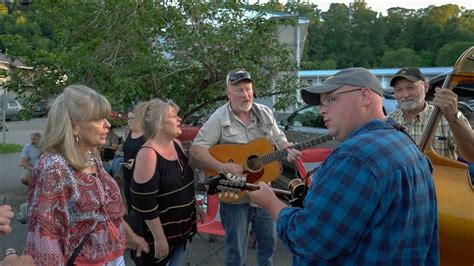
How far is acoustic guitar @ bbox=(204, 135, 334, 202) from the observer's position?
3.87 m

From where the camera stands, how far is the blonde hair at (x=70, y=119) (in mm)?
2199

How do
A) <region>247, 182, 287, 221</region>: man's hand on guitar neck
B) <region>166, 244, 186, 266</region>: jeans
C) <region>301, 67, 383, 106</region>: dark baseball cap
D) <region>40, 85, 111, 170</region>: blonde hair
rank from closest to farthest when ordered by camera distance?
<region>301, 67, 383, 106</region>: dark baseball cap → <region>247, 182, 287, 221</region>: man's hand on guitar neck → <region>40, 85, 111, 170</region>: blonde hair → <region>166, 244, 186, 266</region>: jeans

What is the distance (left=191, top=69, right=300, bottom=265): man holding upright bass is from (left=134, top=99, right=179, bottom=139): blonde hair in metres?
0.64

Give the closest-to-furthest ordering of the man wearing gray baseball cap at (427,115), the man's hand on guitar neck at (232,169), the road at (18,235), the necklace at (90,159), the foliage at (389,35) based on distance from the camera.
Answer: the necklace at (90,159)
the man wearing gray baseball cap at (427,115)
the man's hand on guitar neck at (232,169)
the road at (18,235)
the foliage at (389,35)

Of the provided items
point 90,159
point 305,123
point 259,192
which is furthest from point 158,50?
point 259,192

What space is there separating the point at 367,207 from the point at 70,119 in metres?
1.41

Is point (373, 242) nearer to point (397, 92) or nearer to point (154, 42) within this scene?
point (397, 92)

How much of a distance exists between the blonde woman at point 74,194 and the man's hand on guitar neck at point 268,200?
764 mm

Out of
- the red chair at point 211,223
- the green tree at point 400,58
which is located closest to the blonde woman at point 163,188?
the red chair at point 211,223

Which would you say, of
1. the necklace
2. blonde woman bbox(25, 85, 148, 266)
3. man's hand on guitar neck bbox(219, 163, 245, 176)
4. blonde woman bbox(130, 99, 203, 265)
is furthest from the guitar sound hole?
the necklace

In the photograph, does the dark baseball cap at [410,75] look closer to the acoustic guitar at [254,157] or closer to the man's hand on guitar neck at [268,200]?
the acoustic guitar at [254,157]

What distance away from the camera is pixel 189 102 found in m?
6.64

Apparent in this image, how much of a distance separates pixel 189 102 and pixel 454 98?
4.32 meters

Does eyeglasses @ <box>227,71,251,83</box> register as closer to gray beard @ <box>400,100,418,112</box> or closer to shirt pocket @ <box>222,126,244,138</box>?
shirt pocket @ <box>222,126,244,138</box>
